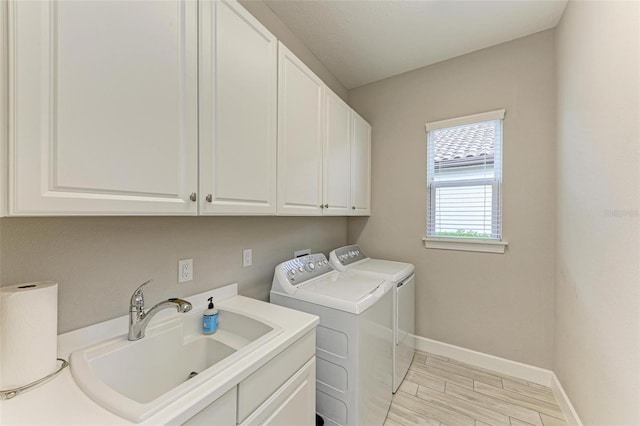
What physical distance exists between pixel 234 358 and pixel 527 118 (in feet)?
8.79

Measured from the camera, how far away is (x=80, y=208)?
700 millimetres

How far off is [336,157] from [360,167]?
0.53m

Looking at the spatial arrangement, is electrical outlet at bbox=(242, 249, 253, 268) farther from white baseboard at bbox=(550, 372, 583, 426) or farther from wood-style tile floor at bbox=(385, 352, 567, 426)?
white baseboard at bbox=(550, 372, 583, 426)

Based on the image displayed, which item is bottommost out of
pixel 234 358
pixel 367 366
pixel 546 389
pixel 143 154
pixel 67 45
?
pixel 546 389

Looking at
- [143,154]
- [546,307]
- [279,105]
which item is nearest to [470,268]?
[546,307]

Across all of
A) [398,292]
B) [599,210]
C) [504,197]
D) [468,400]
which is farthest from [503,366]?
[599,210]

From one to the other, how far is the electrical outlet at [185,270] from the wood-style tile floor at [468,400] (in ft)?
5.22

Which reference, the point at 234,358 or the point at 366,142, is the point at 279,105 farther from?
the point at 366,142

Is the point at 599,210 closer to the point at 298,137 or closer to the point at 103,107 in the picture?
the point at 298,137

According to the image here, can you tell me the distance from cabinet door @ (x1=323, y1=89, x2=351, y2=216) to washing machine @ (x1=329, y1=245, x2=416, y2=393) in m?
0.45

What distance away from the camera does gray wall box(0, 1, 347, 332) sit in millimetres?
861

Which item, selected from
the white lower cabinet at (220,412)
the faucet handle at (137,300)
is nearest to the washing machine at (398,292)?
the white lower cabinet at (220,412)

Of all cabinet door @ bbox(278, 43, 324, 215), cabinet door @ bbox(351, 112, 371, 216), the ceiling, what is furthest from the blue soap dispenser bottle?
the ceiling

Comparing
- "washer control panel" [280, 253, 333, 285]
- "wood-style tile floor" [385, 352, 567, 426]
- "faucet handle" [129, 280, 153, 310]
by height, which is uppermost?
"faucet handle" [129, 280, 153, 310]
